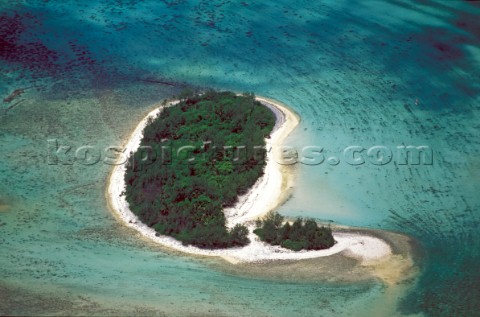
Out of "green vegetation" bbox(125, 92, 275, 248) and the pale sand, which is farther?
"green vegetation" bbox(125, 92, 275, 248)

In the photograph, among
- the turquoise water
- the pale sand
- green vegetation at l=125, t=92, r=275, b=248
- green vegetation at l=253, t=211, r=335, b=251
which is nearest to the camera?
the turquoise water

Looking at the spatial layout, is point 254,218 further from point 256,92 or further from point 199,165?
point 256,92

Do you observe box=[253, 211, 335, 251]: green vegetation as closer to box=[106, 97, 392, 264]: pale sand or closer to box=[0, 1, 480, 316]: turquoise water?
box=[106, 97, 392, 264]: pale sand

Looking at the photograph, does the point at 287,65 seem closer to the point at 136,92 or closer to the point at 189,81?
the point at 189,81

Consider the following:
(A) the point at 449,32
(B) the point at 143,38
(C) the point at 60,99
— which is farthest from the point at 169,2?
(A) the point at 449,32

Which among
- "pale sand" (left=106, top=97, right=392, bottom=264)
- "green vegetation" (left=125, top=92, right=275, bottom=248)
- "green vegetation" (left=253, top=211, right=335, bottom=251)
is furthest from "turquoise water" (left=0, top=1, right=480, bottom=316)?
"green vegetation" (left=253, top=211, right=335, bottom=251)

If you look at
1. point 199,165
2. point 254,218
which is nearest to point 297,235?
point 254,218

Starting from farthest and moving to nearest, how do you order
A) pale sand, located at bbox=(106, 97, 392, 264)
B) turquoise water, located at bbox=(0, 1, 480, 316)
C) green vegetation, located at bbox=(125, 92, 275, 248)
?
green vegetation, located at bbox=(125, 92, 275, 248), pale sand, located at bbox=(106, 97, 392, 264), turquoise water, located at bbox=(0, 1, 480, 316)

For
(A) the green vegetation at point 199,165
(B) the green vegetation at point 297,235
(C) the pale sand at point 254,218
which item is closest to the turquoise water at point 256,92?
(C) the pale sand at point 254,218
